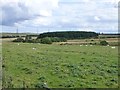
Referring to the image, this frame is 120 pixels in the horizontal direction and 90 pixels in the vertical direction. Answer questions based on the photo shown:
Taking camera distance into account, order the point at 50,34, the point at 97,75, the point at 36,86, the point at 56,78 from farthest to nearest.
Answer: the point at 50,34, the point at 97,75, the point at 56,78, the point at 36,86

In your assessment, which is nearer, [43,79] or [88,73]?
[43,79]

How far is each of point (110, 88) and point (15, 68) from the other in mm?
8443

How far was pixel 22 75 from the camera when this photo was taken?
744 inches

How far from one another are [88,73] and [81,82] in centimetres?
317

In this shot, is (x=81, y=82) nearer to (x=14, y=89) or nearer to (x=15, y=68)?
(x=14, y=89)

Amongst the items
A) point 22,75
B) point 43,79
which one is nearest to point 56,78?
point 43,79

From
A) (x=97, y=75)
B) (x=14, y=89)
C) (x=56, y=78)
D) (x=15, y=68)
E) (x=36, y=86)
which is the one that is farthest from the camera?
(x=15, y=68)

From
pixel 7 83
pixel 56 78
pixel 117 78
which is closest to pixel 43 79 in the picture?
pixel 56 78

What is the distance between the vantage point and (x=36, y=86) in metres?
15.0

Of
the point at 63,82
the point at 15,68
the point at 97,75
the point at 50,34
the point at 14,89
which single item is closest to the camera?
the point at 14,89

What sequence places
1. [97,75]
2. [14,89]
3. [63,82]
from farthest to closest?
[97,75] → [63,82] → [14,89]

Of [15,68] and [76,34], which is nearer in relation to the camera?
[15,68]

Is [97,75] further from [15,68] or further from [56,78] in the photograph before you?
Answer: [15,68]

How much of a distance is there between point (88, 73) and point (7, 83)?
7451mm
